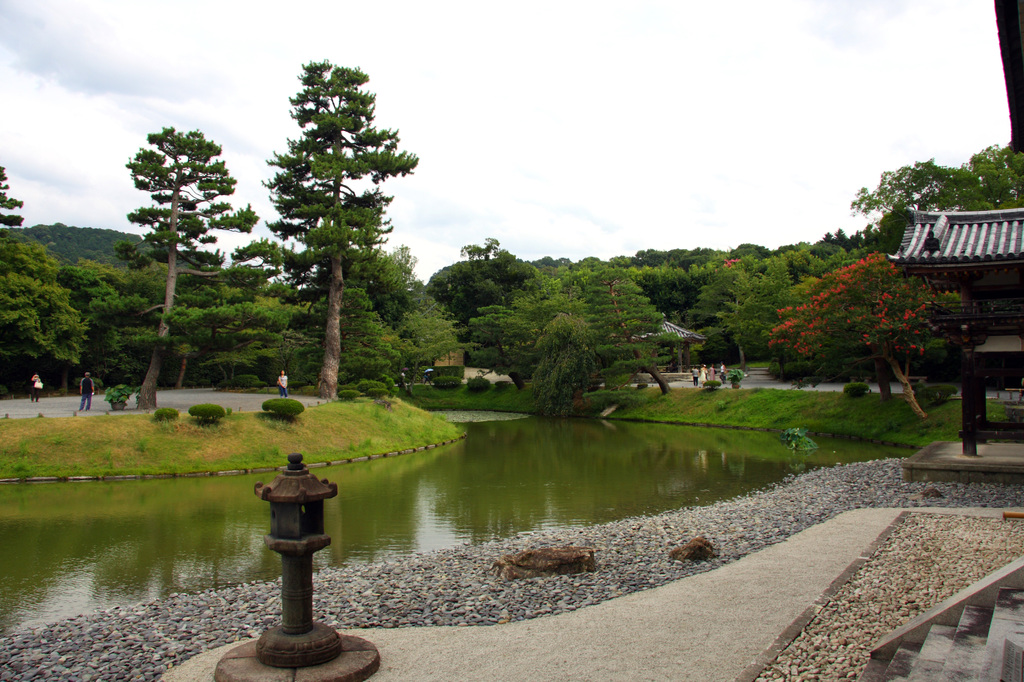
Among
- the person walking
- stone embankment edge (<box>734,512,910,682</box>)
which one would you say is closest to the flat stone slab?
stone embankment edge (<box>734,512,910,682</box>)

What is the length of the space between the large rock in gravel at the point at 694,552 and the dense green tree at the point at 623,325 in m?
22.0

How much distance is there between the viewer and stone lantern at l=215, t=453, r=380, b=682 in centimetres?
456

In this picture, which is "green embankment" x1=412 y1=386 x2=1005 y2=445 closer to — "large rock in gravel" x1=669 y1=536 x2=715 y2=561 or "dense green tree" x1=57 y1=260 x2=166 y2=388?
"large rock in gravel" x1=669 y1=536 x2=715 y2=561

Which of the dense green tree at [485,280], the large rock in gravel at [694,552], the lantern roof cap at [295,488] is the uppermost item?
the dense green tree at [485,280]

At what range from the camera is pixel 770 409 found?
1040 inches

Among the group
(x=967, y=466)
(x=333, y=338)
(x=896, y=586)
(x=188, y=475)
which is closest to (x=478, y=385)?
(x=333, y=338)

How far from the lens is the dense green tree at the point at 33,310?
2530 cm

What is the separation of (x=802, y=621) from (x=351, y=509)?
9.18 meters

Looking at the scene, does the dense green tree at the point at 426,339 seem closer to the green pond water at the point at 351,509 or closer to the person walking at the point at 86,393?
the green pond water at the point at 351,509

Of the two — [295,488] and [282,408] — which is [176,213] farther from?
[295,488]

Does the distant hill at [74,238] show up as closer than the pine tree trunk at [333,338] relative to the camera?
No

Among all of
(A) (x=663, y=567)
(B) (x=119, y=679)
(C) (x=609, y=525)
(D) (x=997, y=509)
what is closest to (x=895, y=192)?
(D) (x=997, y=509)

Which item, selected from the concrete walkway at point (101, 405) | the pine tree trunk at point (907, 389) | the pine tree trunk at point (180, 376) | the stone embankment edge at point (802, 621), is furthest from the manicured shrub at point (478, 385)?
the stone embankment edge at point (802, 621)

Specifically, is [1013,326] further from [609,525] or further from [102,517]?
[102,517]
